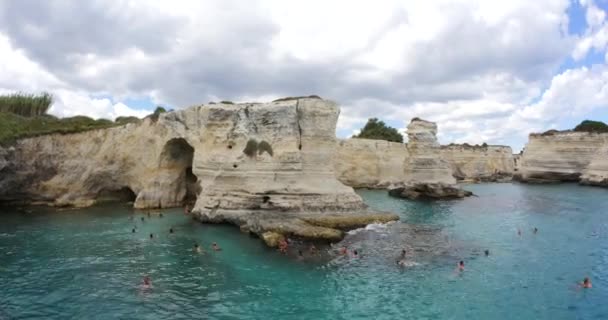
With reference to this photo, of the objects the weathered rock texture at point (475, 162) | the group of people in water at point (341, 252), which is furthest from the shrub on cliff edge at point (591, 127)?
the group of people in water at point (341, 252)

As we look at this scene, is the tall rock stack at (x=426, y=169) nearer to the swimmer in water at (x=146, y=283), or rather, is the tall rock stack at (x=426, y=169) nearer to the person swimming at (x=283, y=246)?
the person swimming at (x=283, y=246)

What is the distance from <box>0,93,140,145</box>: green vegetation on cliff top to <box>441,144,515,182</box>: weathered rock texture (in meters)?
65.4

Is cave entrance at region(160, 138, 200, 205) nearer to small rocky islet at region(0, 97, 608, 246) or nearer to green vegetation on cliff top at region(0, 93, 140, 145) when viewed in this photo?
small rocky islet at region(0, 97, 608, 246)

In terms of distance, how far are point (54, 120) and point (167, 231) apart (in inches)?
975

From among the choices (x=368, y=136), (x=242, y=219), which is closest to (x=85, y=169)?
(x=242, y=219)

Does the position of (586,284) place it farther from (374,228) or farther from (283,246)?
(283,246)

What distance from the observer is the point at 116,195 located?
41000mm

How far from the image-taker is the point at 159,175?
3694 cm

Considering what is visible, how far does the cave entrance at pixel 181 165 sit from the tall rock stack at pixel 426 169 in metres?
24.4

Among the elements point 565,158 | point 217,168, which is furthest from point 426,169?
point 565,158

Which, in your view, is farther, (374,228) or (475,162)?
(475,162)

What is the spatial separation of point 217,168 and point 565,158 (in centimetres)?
6411

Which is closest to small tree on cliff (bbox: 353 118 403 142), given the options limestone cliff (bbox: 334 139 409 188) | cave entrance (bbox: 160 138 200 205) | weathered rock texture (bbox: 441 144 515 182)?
weathered rock texture (bbox: 441 144 515 182)

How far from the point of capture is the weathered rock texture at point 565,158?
65500 mm
